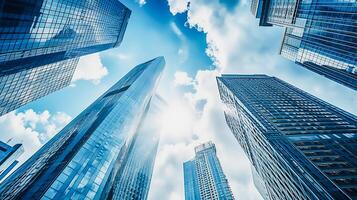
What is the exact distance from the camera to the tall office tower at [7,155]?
12354 cm

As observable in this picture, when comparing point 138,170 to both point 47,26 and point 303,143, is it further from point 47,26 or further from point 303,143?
point 303,143

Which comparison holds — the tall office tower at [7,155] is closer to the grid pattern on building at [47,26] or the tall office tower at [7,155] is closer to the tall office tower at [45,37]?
the tall office tower at [45,37]

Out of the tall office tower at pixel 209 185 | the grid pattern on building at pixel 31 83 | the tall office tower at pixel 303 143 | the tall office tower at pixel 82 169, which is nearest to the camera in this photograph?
the tall office tower at pixel 303 143

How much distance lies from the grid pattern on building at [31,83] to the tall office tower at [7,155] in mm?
33442

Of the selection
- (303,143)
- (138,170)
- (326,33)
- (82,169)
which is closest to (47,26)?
(82,169)

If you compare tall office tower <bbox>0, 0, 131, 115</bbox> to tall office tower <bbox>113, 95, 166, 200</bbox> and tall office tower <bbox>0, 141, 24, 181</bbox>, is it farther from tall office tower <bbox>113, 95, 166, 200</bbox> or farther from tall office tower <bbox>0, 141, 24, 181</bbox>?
tall office tower <bbox>113, 95, 166, 200</bbox>

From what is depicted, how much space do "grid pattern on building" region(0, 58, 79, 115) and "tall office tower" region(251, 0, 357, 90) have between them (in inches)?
4277

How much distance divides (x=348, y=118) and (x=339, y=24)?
1176 inches

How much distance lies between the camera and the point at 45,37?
68.5 m

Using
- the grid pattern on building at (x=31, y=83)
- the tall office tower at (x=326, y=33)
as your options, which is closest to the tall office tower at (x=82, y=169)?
the grid pattern on building at (x=31, y=83)

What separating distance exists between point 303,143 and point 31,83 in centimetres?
11638

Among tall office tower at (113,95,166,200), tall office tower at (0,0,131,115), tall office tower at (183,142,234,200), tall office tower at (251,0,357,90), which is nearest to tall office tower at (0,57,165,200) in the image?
tall office tower at (0,0,131,115)

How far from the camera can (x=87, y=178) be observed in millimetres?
54094

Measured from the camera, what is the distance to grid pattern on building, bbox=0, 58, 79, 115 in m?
94.2
